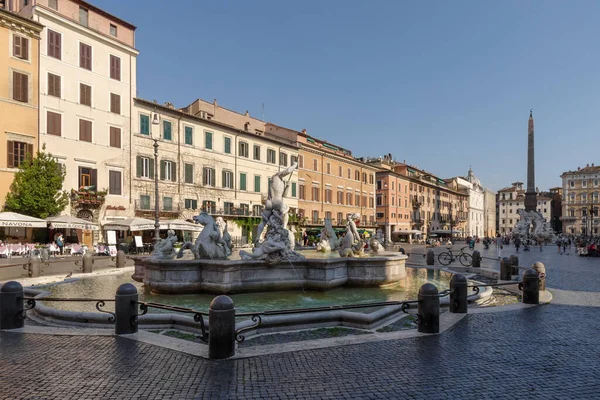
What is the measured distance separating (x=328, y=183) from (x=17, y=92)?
109 feet

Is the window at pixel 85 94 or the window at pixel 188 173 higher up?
the window at pixel 85 94

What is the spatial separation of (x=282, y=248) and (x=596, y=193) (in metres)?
120

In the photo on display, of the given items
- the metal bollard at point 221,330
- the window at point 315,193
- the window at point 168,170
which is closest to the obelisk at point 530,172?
the window at point 315,193

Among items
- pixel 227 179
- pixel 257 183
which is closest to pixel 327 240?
pixel 227 179

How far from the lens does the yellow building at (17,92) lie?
26.5m

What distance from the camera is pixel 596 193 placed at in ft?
346

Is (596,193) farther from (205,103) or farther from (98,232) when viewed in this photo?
(98,232)

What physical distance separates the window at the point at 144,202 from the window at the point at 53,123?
7.40 m

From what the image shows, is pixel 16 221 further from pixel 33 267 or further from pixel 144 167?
pixel 144 167

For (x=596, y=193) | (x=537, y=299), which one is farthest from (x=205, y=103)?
(x=596, y=193)

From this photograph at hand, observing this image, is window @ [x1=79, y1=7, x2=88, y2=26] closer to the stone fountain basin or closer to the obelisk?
the stone fountain basin

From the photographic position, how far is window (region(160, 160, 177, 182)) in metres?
34.7

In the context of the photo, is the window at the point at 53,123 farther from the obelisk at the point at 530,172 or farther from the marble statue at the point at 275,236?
the obelisk at the point at 530,172

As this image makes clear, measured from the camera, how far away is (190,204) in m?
36.8
